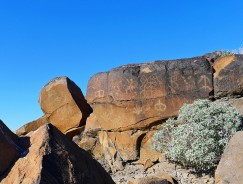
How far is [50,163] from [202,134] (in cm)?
591

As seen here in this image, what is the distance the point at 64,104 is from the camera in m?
14.2

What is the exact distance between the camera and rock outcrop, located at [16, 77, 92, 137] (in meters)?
14.1

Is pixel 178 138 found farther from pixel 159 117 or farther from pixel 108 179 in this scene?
pixel 108 179

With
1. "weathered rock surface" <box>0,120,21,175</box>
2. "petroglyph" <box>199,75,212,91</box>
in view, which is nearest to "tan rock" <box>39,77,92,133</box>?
"petroglyph" <box>199,75,212,91</box>

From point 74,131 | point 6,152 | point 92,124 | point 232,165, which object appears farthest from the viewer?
point 74,131

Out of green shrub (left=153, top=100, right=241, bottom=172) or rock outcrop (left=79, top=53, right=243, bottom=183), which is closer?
green shrub (left=153, top=100, right=241, bottom=172)

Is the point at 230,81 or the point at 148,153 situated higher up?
the point at 230,81

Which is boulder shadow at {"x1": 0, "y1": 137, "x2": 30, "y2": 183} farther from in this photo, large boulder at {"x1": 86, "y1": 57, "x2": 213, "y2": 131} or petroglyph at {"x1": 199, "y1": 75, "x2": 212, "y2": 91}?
petroglyph at {"x1": 199, "y1": 75, "x2": 212, "y2": 91}

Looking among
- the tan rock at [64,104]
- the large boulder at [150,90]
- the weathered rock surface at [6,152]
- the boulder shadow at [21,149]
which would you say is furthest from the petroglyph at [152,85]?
the weathered rock surface at [6,152]

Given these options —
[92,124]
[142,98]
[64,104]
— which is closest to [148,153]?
[142,98]

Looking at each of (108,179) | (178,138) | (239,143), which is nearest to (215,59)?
(178,138)

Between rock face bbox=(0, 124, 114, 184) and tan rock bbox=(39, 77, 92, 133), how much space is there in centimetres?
919

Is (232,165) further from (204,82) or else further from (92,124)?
(92,124)

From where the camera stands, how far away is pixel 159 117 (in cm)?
1139
